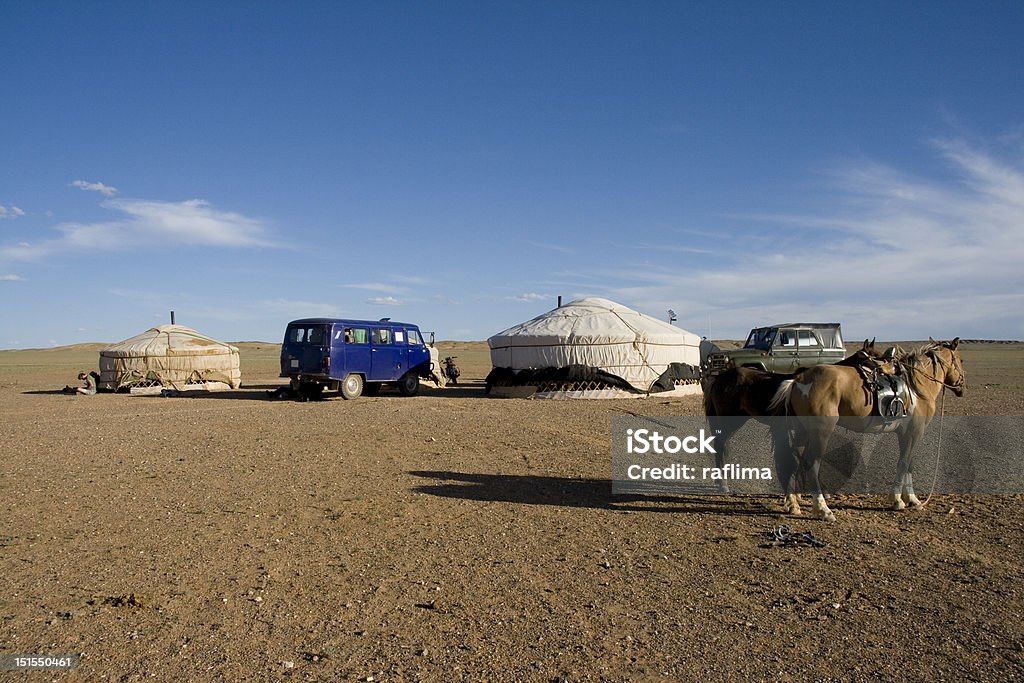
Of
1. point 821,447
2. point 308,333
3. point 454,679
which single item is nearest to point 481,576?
point 454,679

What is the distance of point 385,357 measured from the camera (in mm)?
19969

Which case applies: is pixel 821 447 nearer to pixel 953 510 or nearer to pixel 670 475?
pixel 953 510

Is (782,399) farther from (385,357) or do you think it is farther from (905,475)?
(385,357)

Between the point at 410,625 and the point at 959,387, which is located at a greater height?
the point at 959,387

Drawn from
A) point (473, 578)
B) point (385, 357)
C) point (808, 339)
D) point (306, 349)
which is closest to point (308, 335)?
point (306, 349)

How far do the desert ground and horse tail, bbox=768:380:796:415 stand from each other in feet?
2.94

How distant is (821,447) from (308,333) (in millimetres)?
14661

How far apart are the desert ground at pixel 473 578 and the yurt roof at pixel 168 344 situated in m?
14.0

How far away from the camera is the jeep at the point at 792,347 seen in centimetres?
1758

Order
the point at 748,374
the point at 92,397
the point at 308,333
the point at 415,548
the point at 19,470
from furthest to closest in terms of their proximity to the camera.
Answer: the point at 92,397 → the point at 308,333 → the point at 19,470 → the point at 748,374 → the point at 415,548

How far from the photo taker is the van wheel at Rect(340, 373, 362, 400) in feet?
61.6

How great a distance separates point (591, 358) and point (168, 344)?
41.8 ft

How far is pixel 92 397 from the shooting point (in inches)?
811

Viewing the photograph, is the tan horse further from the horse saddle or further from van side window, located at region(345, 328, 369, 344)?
van side window, located at region(345, 328, 369, 344)
